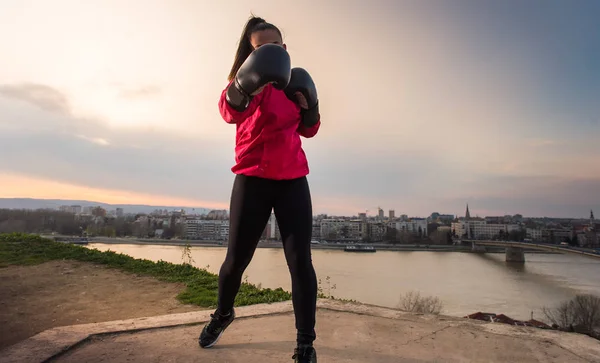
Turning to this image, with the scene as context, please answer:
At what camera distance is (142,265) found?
15.4ft

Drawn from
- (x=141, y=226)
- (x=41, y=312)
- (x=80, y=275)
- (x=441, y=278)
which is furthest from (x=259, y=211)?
(x=141, y=226)

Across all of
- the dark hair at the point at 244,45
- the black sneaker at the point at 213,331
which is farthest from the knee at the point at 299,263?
the dark hair at the point at 244,45

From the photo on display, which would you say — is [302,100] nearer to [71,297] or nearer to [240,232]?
[240,232]

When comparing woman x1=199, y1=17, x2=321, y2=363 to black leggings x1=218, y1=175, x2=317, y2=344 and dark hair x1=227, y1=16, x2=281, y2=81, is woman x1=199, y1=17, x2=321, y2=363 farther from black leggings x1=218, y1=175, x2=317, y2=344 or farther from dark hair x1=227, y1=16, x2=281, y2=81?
dark hair x1=227, y1=16, x2=281, y2=81

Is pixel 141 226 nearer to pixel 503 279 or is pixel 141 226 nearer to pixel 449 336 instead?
pixel 503 279

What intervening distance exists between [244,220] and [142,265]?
146 inches

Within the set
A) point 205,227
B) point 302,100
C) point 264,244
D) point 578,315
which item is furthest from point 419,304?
point 205,227

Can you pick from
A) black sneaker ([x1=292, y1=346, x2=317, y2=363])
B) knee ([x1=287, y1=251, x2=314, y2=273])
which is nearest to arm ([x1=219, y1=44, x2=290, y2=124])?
knee ([x1=287, y1=251, x2=314, y2=273])

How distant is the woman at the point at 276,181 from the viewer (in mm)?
1501

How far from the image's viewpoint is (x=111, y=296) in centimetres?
326

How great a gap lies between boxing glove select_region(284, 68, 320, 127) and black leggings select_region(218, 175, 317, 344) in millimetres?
293

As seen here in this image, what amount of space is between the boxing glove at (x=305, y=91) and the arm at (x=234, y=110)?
0.14 meters

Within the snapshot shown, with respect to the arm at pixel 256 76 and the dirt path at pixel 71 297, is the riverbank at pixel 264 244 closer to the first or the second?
the dirt path at pixel 71 297

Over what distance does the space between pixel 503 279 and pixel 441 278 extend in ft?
15.7
